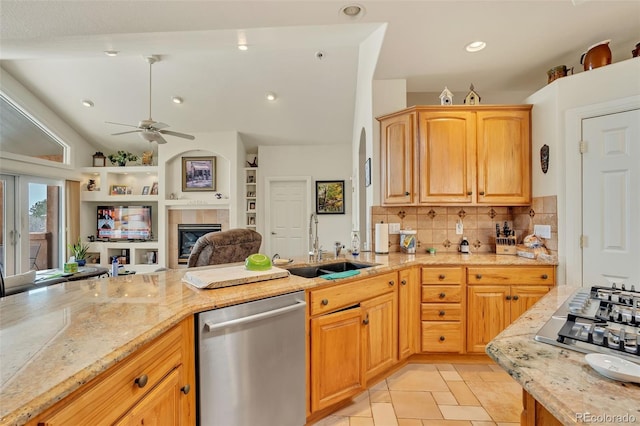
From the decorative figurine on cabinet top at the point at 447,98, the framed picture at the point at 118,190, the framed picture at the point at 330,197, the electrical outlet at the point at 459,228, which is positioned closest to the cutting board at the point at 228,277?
the electrical outlet at the point at 459,228

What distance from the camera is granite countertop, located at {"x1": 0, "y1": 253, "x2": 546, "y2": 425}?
0.65 m

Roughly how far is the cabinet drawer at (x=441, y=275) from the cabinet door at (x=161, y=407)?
192 cm

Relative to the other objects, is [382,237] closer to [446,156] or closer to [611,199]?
[446,156]

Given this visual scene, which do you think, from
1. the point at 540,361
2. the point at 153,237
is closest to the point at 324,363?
the point at 540,361

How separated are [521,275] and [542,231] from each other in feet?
1.78

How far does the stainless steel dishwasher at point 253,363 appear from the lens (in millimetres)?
1247

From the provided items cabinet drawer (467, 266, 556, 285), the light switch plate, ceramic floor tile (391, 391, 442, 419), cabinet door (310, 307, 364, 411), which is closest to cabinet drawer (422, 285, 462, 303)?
cabinet drawer (467, 266, 556, 285)

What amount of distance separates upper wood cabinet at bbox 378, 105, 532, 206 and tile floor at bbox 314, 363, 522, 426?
1446mm

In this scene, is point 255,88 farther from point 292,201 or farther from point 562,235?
point 562,235

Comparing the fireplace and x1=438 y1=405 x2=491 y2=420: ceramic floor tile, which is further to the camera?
the fireplace

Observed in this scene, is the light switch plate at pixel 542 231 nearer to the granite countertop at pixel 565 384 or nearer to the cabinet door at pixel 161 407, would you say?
the granite countertop at pixel 565 384

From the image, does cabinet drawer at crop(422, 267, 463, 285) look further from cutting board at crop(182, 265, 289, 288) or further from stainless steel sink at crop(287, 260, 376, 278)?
cutting board at crop(182, 265, 289, 288)

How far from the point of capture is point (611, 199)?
219 centimetres

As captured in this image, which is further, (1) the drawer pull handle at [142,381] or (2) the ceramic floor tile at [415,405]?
(2) the ceramic floor tile at [415,405]
